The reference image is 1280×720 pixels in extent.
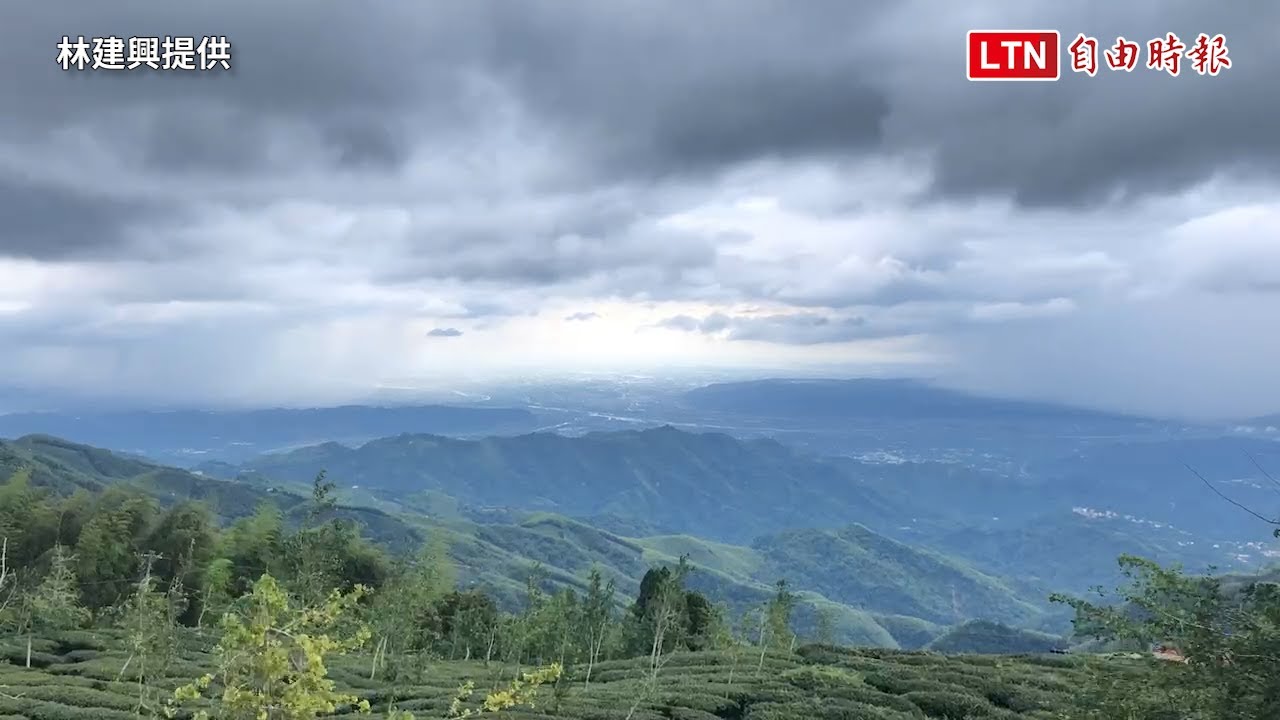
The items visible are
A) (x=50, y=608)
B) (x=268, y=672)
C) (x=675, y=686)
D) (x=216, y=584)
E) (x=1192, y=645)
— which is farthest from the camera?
(x=216, y=584)

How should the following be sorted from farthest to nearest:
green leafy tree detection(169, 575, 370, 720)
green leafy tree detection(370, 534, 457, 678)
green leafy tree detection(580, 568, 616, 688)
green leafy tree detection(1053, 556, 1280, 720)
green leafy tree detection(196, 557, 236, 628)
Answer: green leafy tree detection(196, 557, 236, 628)
green leafy tree detection(580, 568, 616, 688)
green leafy tree detection(370, 534, 457, 678)
green leafy tree detection(1053, 556, 1280, 720)
green leafy tree detection(169, 575, 370, 720)

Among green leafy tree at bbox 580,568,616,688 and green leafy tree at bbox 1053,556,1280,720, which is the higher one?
green leafy tree at bbox 1053,556,1280,720

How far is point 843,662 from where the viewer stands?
43.5 metres

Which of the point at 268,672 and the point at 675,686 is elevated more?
the point at 268,672

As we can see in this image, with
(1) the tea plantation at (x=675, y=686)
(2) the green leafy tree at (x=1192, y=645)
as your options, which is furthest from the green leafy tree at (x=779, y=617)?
(2) the green leafy tree at (x=1192, y=645)

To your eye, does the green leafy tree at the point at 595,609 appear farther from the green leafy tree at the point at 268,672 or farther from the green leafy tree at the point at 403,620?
the green leafy tree at the point at 268,672

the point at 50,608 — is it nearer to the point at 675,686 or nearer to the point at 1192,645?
the point at 675,686

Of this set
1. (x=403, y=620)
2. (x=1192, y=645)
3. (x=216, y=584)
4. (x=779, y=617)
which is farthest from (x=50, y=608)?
(x=1192, y=645)

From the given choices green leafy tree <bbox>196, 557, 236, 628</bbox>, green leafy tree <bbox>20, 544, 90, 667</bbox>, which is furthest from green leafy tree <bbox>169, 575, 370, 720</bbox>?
green leafy tree <bbox>196, 557, 236, 628</bbox>

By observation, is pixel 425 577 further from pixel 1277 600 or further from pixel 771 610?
pixel 1277 600

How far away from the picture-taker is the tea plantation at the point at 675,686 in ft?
93.8

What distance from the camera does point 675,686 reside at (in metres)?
35.8

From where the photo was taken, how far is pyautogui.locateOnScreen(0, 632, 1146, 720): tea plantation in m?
28.6

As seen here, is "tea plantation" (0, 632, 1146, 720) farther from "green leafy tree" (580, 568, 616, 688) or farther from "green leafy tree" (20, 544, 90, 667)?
"green leafy tree" (580, 568, 616, 688)
